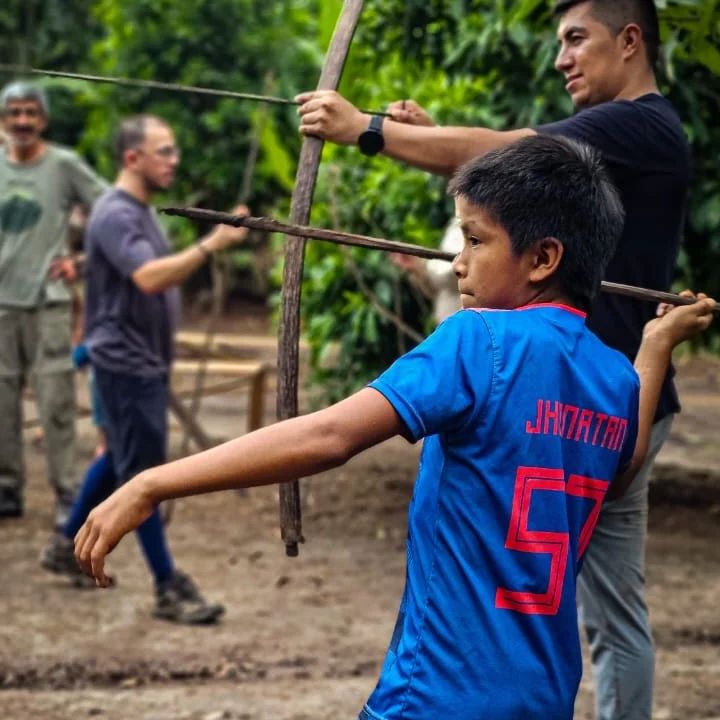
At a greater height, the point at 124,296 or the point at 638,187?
the point at 638,187

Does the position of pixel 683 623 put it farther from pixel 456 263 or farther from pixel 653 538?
pixel 456 263

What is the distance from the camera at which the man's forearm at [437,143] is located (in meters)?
3.70

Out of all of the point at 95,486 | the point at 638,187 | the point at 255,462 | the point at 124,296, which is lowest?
the point at 95,486

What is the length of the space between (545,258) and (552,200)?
100mm

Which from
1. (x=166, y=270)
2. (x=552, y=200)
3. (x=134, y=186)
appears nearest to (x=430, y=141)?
(x=552, y=200)

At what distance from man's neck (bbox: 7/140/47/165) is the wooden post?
192 inches

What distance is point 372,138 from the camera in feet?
12.0

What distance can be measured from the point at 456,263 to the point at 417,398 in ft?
1.16

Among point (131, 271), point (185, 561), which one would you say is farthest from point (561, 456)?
point (185, 561)

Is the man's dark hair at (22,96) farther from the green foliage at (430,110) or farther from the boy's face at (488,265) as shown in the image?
the boy's face at (488,265)

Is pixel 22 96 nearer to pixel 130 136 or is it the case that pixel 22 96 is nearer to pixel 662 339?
pixel 130 136

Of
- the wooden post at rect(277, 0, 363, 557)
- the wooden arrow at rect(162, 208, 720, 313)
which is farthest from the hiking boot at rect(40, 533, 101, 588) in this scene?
the wooden arrow at rect(162, 208, 720, 313)

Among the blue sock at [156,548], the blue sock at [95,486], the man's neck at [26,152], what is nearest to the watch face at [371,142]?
the blue sock at [156,548]

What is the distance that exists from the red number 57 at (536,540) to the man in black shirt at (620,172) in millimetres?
1243
